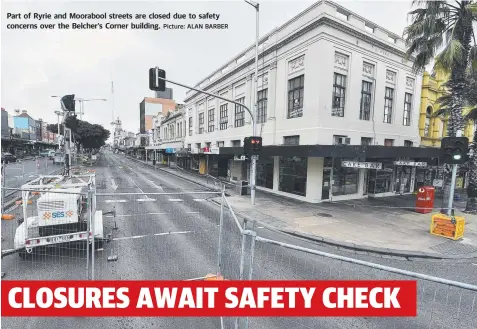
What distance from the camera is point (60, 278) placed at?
5273 millimetres

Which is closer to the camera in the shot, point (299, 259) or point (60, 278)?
point (60, 278)

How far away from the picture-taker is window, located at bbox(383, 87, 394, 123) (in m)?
17.9

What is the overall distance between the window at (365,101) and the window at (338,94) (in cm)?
196

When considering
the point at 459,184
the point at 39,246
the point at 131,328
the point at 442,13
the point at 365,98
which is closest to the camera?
the point at 131,328

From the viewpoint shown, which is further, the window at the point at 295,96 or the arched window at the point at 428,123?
the arched window at the point at 428,123

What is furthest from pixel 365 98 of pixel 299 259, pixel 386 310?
pixel 386 310

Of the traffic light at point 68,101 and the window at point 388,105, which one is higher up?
the window at point 388,105

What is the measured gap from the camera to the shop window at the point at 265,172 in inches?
738

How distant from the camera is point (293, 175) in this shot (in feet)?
53.3

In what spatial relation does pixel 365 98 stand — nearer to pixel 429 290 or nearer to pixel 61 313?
pixel 429 290

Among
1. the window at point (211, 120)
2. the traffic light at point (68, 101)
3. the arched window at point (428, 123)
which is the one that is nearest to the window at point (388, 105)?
the arched window at point (428, 123)

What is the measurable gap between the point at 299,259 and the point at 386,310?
3253mm

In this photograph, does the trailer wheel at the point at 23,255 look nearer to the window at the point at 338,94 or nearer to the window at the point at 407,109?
the window at the point at 338,94

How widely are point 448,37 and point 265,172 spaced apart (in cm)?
1315
